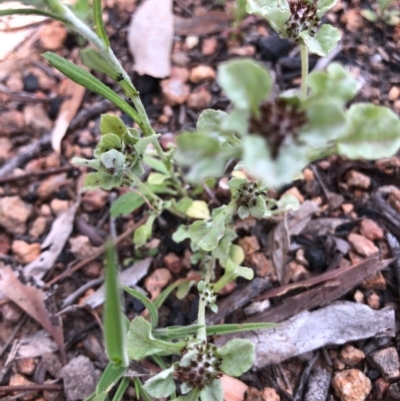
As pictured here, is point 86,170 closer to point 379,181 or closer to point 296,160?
point 379,181

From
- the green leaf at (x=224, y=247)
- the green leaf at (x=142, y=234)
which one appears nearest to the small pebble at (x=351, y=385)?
the green leaf at (x=224, y=247)

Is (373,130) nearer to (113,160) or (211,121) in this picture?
(211,121)

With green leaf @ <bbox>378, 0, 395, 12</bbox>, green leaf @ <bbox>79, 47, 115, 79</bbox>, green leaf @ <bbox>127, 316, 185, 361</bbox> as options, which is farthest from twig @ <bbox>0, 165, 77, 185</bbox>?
green leaf @ <bbox>378, 0, 395, 12</bbox>

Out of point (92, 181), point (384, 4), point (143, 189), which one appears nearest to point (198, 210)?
point (143, 189)

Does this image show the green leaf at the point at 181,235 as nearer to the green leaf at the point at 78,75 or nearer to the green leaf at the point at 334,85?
the green leaf at the point at 78,75

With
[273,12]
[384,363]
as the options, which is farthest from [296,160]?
[384,363]

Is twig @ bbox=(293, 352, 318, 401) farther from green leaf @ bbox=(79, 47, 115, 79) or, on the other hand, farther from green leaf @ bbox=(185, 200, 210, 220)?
green leaf @ bbox=(79, 47, 115, 79)
